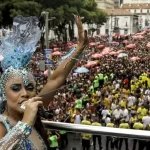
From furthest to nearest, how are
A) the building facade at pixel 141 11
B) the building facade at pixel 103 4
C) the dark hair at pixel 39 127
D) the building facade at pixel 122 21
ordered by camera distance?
the building facade at pixel 103 4 < the building facade at pixel 141 11 < the building facade at pixel 122 21 < the dark hair at pixel 39 127

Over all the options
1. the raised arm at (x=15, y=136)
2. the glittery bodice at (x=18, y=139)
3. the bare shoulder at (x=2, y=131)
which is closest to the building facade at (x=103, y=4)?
the glittery bodice at (x=18, y=139)

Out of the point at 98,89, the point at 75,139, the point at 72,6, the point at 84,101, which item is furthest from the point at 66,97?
the point at 72,6

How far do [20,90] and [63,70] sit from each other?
21.2 inches

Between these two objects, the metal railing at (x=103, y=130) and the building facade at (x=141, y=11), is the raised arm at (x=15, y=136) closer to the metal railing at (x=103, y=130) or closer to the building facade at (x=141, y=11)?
the metal railing at (x=103, y=130)

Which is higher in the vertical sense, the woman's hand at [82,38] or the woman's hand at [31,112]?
the woman's hand at [82,38]

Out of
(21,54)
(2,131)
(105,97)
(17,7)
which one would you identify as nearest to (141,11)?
(17,7)

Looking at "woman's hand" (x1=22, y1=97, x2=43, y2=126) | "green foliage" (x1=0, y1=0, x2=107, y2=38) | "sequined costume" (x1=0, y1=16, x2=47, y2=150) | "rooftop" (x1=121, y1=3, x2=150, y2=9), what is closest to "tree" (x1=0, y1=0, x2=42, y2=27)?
"green foliage" (x1=0, y1=0, x2=107, y2=38)

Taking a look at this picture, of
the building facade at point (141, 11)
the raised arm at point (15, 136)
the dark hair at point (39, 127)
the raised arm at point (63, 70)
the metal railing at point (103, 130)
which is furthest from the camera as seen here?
the building facade at point (141, 11)

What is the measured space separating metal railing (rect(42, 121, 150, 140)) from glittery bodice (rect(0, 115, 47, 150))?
221mm

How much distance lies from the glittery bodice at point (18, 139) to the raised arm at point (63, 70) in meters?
0.45

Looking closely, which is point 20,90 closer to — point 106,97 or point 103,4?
point 106,97

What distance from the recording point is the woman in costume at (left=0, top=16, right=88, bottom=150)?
190cm

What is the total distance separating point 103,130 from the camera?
2203mm

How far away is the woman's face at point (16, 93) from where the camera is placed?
2113 millimetres
